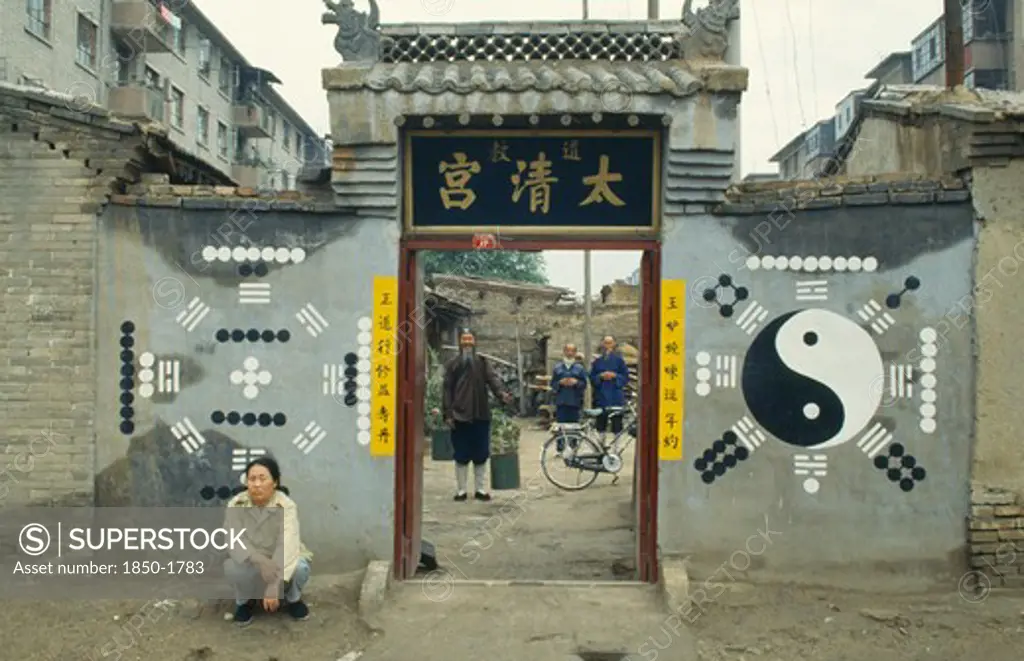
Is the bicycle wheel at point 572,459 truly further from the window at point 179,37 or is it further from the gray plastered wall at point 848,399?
the window at point 179,37

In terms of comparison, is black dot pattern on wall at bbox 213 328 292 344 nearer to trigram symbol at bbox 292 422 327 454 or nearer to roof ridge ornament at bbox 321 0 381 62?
trigram symbol at bbox 292 422 327 454

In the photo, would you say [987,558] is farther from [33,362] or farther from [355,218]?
[33,362]

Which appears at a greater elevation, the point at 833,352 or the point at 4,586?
the point at 833,352

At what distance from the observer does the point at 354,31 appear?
24.0 feet

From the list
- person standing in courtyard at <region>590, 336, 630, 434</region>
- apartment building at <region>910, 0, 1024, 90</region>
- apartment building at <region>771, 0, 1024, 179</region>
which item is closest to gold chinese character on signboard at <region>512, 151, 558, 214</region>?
person standing in courtyard at <region>590, 336, 630, 434</region>

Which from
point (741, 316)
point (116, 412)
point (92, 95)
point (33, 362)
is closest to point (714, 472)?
point (741, 316)

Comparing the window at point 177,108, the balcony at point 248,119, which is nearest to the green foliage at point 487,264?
the balcony at point 248,119

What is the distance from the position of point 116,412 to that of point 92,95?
70.6 ft

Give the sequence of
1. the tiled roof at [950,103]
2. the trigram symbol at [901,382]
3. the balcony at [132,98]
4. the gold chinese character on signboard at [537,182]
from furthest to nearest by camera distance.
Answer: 1. the balcony at [132,98]
2. the gold chinese character on signboard at [537,182]
3. the trigram symbol at [901,382]
4. the tiled roof at [950,103]

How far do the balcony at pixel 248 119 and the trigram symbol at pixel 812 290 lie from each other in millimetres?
33992

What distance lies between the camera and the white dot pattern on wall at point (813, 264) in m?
7.15

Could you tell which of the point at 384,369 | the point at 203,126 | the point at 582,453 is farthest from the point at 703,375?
the point at 203,126

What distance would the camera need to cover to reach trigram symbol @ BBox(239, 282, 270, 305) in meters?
7.41

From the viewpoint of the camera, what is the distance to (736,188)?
24.3 feet
